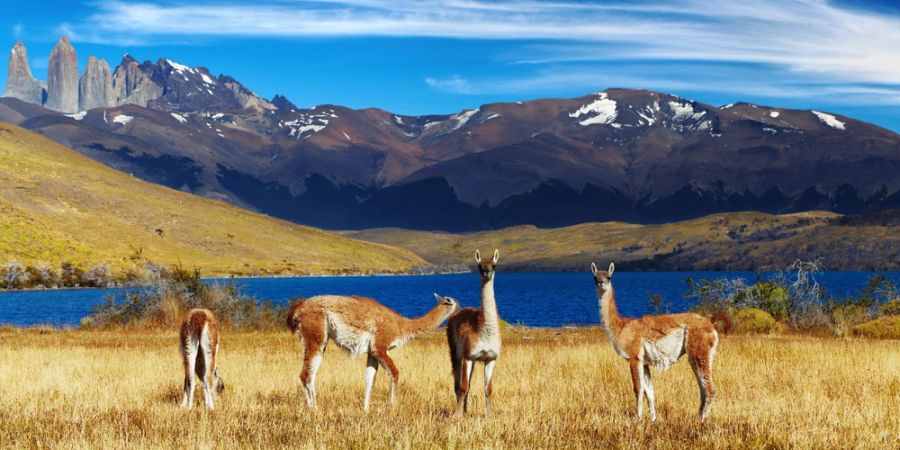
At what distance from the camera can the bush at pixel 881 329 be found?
34750 mm

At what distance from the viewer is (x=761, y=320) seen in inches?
1518

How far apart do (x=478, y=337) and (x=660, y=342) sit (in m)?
3.11

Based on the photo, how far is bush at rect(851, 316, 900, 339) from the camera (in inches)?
1368

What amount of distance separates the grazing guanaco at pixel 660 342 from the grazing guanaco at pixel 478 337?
199 cm

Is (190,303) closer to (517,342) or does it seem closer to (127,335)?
(127,335)

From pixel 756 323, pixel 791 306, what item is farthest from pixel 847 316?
pixel 756 323

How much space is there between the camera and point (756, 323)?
38.4m

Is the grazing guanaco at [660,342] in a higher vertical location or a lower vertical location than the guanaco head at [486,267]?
lower

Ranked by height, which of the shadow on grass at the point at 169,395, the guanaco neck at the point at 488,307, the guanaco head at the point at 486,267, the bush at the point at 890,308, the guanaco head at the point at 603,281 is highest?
the guanaco head at the point at 486,267

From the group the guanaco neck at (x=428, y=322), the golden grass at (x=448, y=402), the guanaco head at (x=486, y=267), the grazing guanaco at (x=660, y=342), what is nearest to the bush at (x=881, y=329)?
the golden grass at (x=448, y=402)

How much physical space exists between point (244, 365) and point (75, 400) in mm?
6467

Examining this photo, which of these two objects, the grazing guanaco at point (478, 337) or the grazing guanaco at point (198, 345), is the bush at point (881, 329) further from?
the grazing guanaco at point (198, 345)

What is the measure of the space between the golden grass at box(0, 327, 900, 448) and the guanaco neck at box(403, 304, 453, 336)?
4.74ft

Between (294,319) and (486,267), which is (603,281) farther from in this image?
(294,319)
